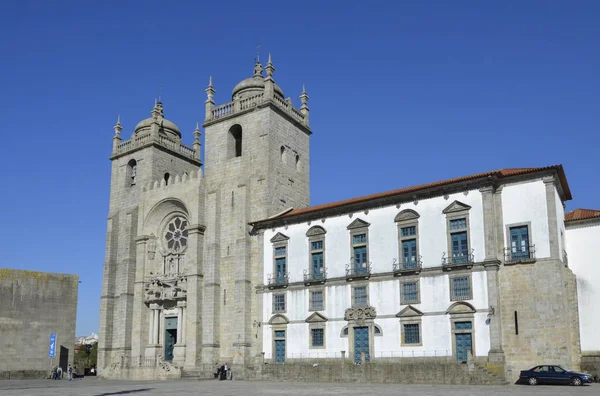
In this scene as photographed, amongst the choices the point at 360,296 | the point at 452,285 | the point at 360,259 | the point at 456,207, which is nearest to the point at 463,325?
the point at 452,285

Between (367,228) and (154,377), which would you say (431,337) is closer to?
(367,228)

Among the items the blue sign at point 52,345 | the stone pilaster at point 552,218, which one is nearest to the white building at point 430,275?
the stone pilaster at point 552,218

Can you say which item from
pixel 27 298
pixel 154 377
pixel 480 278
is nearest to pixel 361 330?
pixel 480 278

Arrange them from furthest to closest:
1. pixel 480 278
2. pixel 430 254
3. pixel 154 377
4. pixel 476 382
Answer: pixel 154 377 < pixel 430 254 < pixel 480 278 < pixel 476 382

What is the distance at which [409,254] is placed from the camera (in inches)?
1251

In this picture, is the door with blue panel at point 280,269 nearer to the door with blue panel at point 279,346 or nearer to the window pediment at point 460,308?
the door with blue panel at point 279,346

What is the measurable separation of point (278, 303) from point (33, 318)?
703 inches

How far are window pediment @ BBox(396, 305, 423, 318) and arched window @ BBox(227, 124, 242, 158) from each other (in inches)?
674

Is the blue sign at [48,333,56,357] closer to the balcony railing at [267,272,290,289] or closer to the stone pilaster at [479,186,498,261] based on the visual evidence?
the balcony railing at [267,272,290,289]

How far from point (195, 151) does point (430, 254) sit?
26097mm

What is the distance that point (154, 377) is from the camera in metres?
36.5

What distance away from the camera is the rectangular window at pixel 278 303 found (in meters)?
36.0

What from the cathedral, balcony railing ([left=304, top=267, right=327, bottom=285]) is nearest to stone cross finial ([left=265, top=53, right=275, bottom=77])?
the cathedral

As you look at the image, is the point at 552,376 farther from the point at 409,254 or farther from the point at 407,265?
the point at 409,254
